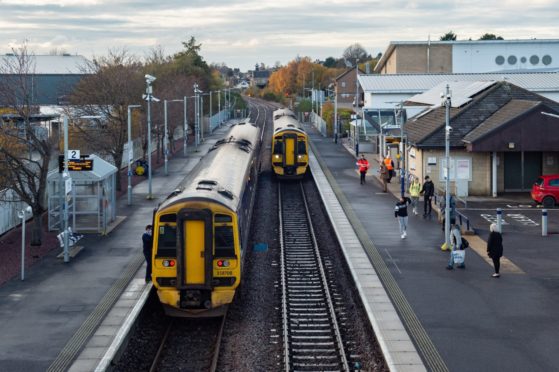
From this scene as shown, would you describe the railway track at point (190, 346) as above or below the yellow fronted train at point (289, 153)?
below

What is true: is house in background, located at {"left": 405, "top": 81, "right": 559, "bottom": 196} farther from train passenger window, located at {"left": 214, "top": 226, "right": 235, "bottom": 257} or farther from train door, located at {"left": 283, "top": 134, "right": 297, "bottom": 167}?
train passenger window, located at {"left": 214, "top": 226, "right": 235, "bottom": 257}

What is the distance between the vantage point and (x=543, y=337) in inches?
593

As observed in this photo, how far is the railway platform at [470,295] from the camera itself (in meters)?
14.1

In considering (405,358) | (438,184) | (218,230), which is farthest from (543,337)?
(438,184)

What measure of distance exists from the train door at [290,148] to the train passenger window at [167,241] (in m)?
24.3

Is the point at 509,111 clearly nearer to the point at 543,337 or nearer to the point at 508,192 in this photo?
the point at 508,192

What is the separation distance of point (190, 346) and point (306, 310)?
3.36 meters

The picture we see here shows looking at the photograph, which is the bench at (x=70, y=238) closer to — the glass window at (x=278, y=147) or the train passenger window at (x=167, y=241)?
the train passenger window at (x=167, y=241)

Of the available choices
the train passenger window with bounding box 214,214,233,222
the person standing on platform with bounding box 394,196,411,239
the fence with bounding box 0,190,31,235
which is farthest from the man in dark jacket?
the fence with bounding box 0,190,31,235

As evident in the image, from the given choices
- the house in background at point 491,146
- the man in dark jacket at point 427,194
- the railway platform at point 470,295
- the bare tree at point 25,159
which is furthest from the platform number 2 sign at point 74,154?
the house in background at point 491,146

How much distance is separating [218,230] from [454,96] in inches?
1119

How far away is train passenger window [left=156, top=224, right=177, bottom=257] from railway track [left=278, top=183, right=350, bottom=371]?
2838 mm

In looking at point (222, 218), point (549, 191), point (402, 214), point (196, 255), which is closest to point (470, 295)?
point (222, 218)

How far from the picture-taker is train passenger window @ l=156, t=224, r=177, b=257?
1639 cm
